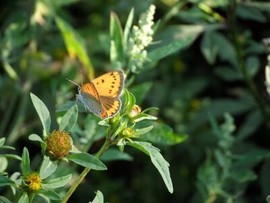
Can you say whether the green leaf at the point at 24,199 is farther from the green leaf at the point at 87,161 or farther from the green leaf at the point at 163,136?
the green leaf at the point at 163,136

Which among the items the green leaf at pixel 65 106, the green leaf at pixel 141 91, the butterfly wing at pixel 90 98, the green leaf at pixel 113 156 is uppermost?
the butterfly wing at pixel 90 98

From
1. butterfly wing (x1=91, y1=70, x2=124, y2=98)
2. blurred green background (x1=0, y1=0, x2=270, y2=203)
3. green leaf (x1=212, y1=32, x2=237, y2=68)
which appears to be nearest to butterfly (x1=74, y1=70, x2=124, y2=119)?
butterfly wing (x1=91, y1=70, x2=124, y2=98)

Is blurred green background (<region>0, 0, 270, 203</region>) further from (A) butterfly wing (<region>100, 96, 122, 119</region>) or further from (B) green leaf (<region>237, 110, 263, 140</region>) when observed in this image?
(A) butterfly wing (<region>100, 96, 122, 119</region>)

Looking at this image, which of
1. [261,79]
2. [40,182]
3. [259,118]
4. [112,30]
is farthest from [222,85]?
[40,182]

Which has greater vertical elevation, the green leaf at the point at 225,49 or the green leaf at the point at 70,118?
the green leaf at the point at 70,118

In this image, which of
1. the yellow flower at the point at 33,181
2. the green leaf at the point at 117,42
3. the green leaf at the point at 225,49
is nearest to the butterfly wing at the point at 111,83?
the yellow flower at the point at 33,181

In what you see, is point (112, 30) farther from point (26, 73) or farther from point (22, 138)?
point (22, 138)

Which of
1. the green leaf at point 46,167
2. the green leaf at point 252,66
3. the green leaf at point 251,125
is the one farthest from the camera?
the green leaf at point 252,66
